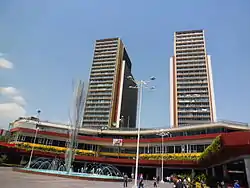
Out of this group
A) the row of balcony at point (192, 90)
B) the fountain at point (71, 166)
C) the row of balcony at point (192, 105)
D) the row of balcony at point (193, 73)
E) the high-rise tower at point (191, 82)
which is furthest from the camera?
the row of balcony at point (193, 73)

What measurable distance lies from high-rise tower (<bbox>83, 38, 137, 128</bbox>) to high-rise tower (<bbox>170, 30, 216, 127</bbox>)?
910 inches

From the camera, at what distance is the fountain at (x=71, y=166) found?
27531 millimetres

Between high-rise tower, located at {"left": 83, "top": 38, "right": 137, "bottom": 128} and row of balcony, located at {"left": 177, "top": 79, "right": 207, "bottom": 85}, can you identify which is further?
high-rise tower, located at {"left": 83, "top": 38, "right": 137, "bottom": 128}

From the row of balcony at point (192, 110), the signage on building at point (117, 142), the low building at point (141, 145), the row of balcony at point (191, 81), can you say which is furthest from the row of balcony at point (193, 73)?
the signage on building at point (117, 142)

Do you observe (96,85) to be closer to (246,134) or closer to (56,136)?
(56,136)

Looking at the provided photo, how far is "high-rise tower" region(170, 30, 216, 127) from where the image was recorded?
3219 inches

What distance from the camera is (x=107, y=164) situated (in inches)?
2000

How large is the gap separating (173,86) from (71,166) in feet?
216

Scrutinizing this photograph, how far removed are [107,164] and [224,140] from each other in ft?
130

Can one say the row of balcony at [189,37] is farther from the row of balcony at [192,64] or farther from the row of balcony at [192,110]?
the row of balcony at [192,110]

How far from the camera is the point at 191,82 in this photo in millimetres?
87750

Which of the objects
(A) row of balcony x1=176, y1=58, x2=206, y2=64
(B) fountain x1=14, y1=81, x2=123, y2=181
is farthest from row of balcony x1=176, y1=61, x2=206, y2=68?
(B) fountain x1=14, y1=81, x2=123, y2=181

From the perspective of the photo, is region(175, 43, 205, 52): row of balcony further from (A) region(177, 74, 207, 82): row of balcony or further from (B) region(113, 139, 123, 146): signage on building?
(B) region(113, 139, 123, 146): signage on building

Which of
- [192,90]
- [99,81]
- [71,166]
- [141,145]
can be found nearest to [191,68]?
[192,90]
